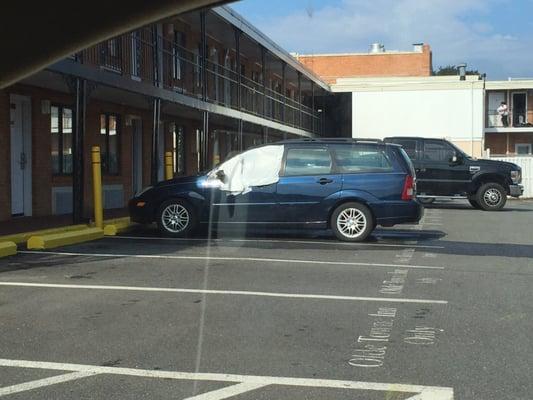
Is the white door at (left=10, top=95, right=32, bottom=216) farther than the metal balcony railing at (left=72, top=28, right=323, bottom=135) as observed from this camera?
No

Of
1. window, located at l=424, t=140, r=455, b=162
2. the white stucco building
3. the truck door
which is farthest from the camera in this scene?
the white stucco building

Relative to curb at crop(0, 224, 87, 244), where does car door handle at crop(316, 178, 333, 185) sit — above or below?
above

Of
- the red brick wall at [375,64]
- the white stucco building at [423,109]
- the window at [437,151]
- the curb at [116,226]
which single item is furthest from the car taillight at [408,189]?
the red brick wall at [375,64]

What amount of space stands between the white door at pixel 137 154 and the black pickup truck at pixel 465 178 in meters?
7.43

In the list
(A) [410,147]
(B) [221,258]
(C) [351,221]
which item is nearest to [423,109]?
(A) [410,147]

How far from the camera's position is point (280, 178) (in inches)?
444

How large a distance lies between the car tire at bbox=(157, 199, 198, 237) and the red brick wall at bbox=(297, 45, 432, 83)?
41.5m

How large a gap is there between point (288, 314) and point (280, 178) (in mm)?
5448

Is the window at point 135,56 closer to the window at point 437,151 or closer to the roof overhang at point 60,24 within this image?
the window at point 437,151

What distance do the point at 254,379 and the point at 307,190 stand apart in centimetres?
707

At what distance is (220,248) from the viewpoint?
1036 centimetres

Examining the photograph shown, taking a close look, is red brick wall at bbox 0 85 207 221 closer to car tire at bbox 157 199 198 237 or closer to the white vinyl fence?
car tire at bbox 157 199 198 237

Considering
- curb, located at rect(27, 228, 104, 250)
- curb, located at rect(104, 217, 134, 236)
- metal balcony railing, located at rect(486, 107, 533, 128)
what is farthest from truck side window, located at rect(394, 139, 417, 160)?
metal balcony railing, located at rect(486, 107, 533, 128)

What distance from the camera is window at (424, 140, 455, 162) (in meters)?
19.1
